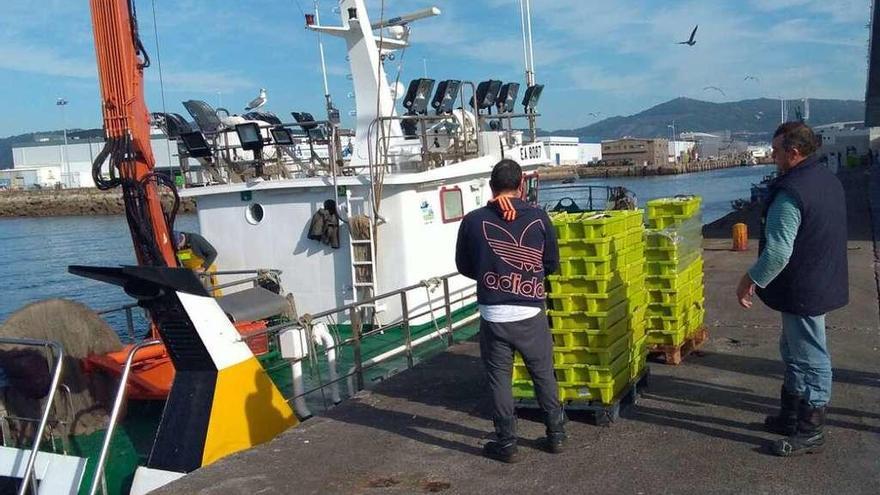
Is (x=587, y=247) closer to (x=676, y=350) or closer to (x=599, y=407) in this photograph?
(x=599, y=407)

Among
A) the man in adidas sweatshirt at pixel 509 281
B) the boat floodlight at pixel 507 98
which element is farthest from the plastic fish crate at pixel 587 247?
the boat floodlight at pixel 507 98

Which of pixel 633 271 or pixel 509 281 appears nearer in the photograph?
pixel 509 281

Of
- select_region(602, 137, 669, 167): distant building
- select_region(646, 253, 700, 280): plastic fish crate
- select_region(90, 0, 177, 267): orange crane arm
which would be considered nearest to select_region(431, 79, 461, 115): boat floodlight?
select_region(90, 0, 177, 267): orange crane arm

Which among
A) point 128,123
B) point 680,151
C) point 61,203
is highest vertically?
point 128,123

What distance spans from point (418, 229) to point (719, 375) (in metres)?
4.98

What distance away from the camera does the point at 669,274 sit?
697cm

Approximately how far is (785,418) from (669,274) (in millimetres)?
2076

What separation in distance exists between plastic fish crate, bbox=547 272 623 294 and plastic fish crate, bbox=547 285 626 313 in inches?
1.3

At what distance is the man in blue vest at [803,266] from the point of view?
4.52 meters

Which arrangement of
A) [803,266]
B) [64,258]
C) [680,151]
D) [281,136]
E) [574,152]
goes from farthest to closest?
[680,151] → [574,152] → [64,258] → [281,136] → [803,266]

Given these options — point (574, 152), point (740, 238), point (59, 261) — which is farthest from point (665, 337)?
point (574, 152)

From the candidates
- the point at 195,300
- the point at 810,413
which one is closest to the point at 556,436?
the point at 810,413

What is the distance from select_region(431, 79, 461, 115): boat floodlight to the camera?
12.1 meters

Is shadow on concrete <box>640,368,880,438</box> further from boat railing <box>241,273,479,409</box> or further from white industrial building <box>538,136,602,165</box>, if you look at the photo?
white industrial building <box>538,136,602,165</box>
